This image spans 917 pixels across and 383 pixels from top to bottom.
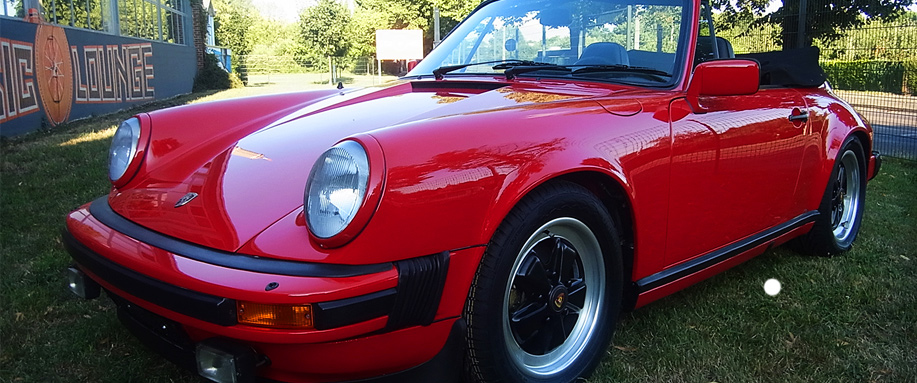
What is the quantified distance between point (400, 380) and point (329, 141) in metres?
0.77

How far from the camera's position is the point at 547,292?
203 cm

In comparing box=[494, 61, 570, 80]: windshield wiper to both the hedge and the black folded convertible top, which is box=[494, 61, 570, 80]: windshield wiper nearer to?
the black folded convertible top

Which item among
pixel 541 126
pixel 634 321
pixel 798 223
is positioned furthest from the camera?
pixel 798 223

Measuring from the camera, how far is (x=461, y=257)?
1.67 metres

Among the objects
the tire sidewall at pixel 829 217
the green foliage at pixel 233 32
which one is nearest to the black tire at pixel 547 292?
the tire sidewall at pixel 829 217

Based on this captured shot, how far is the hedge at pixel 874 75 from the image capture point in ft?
25.6

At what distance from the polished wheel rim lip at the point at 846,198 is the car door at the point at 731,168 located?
87 cm

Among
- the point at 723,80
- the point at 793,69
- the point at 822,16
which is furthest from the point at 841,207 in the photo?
the point at 822,16

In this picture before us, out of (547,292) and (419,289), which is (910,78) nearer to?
(547,292)

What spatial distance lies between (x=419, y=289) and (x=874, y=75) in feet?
27.6

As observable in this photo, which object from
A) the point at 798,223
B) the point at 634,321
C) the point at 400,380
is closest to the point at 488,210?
the point at 400,380

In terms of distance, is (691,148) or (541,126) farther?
(691,148)

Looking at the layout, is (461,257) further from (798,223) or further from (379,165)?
(798,223)

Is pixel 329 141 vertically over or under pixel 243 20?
under
